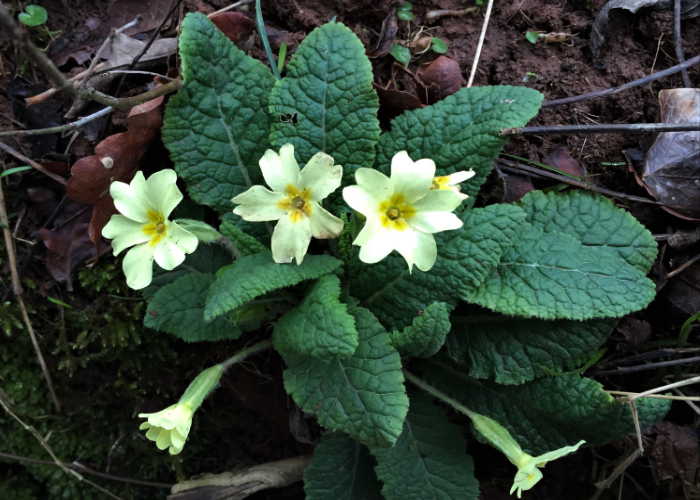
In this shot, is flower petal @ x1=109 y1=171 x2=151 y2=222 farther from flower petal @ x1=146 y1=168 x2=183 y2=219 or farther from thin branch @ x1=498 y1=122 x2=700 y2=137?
thin branch @ x1=498 y1=122 x2=700 y2=137

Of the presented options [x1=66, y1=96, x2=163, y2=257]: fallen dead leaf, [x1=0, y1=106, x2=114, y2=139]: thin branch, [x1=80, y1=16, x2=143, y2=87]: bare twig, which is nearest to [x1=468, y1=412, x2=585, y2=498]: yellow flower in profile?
[x1=66, y1=96, x2=163, y2=257]: fallen dead leaf

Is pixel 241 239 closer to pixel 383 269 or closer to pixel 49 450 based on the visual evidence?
pixel 383 269

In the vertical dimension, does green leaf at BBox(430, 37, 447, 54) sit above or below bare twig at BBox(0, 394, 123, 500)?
above

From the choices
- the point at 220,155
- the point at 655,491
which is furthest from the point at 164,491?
the point at 655,491

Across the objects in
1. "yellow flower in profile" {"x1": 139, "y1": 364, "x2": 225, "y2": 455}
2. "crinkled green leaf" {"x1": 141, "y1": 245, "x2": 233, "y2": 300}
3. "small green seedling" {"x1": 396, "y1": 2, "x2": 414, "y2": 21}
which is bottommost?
"yellow flower in profile" {"x1": 139, "y1": 364, "x2": 225, "y2": 455}

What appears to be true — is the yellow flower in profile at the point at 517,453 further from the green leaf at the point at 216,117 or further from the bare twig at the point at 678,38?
the bare twig at the point at 678,38

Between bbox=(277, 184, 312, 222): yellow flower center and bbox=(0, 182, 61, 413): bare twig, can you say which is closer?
bbox=(277, 184, 312, 222): yellow flower center

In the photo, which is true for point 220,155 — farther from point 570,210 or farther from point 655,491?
point 655,491

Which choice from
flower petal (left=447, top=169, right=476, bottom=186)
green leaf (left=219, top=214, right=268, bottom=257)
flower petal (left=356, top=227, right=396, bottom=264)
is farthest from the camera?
green leaf (left=219, top=214, right=268, bottom=257)
